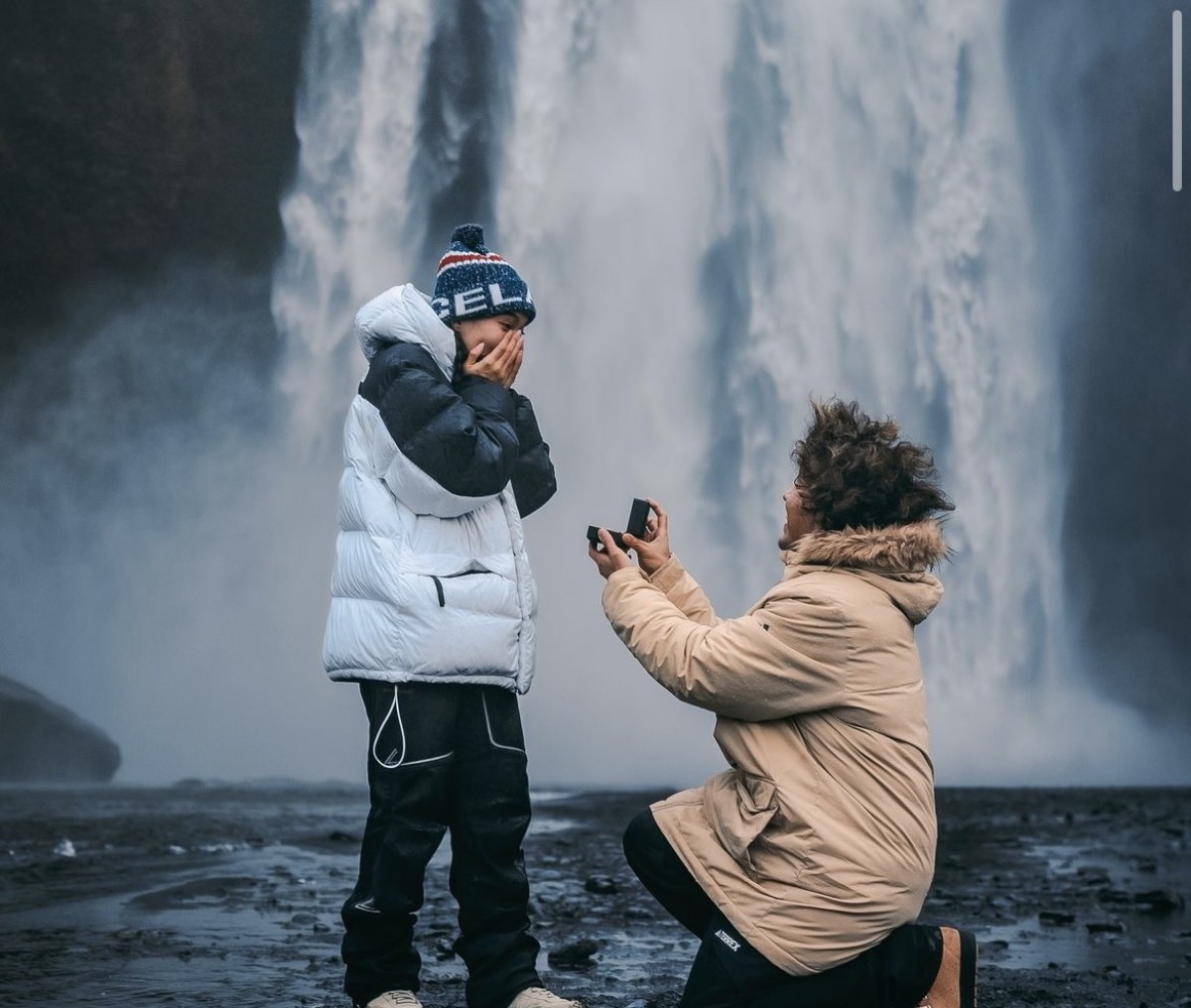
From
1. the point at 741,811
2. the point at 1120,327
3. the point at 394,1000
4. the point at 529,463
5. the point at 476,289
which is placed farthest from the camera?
the point at 1120,327

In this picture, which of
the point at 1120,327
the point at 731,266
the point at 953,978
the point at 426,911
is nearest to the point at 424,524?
the point at 953,978

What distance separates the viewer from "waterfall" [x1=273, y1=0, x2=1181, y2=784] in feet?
55.9

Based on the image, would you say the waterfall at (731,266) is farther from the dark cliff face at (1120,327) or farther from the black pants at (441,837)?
the black pants at (441,837)

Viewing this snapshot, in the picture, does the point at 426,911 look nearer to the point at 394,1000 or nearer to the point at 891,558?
the point at 394,1000

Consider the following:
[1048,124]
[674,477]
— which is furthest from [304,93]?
[1048,124]

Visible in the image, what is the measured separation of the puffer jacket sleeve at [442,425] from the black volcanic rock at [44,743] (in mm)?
12834

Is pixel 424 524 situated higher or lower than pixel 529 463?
lower

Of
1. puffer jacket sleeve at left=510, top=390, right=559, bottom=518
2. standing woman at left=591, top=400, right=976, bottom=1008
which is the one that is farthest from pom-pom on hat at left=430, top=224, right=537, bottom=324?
standing woman at left=591, top=400, right=976, bottom=1008

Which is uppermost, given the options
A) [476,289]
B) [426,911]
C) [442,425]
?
[476,289]

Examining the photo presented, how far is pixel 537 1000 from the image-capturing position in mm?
2912

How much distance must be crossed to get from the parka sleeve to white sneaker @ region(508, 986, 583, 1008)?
70 centimetres

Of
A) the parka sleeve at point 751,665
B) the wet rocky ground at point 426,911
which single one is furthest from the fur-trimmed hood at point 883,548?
the wet rocky ground at point 426,911

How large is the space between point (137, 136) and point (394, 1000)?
52.0 ft

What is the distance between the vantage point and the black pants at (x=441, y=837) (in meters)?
2.94
